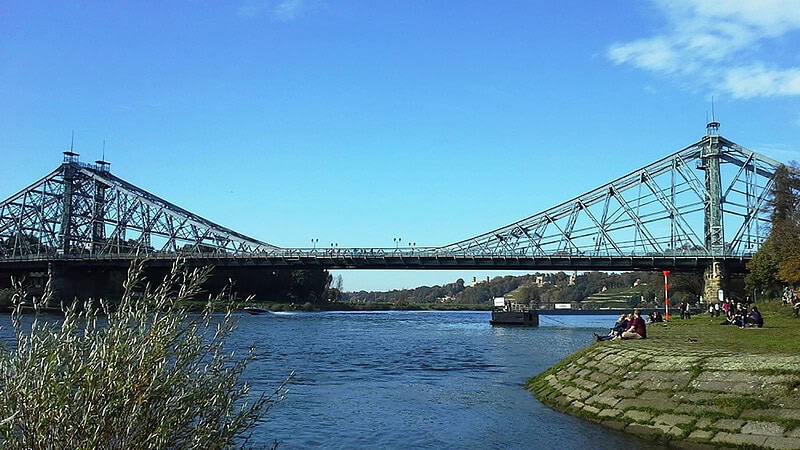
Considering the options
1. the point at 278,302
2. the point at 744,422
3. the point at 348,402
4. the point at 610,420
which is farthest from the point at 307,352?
the point at 278,302

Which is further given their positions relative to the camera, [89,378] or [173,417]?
[173,417]

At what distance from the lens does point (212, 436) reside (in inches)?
307

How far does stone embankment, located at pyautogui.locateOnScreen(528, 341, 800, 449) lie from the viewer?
1355cm

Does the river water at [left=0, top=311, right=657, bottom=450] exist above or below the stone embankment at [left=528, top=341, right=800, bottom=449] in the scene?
below

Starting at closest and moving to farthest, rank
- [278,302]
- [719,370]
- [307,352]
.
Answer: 1. [719,370]
2. [307,352]
3. [278,302]

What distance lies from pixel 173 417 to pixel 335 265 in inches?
3153

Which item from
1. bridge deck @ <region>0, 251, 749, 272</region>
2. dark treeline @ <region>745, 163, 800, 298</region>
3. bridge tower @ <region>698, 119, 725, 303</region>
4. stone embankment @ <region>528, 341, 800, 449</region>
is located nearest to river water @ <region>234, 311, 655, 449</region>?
stone embankment @ <region>528, 341, 800, 449</region>

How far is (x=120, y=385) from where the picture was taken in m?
7.02

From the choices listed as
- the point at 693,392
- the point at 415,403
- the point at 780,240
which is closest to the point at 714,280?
the point at 780,240

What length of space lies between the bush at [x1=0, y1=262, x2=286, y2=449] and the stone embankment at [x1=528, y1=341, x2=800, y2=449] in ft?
31.3

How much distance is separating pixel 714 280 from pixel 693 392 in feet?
233

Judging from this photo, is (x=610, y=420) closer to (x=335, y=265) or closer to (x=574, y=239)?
(x=335, y=265)

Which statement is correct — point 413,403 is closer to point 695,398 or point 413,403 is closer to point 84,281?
point 695,398

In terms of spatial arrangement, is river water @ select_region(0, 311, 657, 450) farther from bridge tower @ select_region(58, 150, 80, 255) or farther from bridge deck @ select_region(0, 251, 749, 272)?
bridge tower @ select_region(58, 150, 80, 255)
